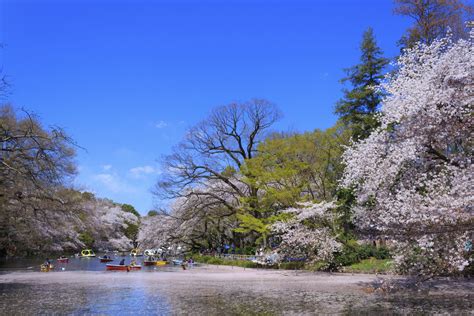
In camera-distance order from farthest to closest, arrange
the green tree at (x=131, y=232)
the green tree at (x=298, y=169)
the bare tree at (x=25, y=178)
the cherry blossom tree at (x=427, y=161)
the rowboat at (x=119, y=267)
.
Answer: the green tree at (x=131, y=232), the rowboat at (x=119, y=267), the green tree at (x=298, y=169), the bare tree at (x=25, y=178), the cherry blossom tree at (x=427, y=161)

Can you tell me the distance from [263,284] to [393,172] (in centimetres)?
986

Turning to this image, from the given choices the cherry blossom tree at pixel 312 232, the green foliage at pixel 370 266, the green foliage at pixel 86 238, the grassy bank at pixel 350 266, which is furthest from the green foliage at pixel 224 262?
the green foliage at pixel 86 238

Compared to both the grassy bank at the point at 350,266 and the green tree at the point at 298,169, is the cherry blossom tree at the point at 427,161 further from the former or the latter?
the green tree at the point at 298,169

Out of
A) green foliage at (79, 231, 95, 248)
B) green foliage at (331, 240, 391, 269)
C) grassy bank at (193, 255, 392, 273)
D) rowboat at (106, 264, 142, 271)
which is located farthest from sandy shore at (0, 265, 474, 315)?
green foliage at (79, 231, 95, 248)

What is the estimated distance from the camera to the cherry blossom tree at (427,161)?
13.0m

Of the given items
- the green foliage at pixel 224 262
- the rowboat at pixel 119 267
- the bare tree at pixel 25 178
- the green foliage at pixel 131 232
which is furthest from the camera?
the green foliage at pixel 131 232

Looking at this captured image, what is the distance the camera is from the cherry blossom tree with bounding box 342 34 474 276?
1297cm

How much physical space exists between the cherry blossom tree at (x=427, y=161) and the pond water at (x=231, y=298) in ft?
5.03

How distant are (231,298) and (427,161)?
31.0 feet

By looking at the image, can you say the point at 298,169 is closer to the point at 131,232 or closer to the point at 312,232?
the point at 312,232

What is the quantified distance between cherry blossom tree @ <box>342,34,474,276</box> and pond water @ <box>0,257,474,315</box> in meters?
1.53

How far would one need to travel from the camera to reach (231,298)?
58.6 feet

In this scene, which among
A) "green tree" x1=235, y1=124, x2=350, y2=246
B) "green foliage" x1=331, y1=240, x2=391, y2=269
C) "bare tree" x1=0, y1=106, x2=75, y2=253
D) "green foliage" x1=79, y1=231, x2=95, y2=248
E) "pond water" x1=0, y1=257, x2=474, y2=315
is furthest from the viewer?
"green foliage" x1=79, y1=231, x2=95, y2=248

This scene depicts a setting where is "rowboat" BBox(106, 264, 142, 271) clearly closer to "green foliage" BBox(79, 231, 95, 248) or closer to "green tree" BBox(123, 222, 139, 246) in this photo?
"green foliage" BBox(79, 231, 95, 248)
